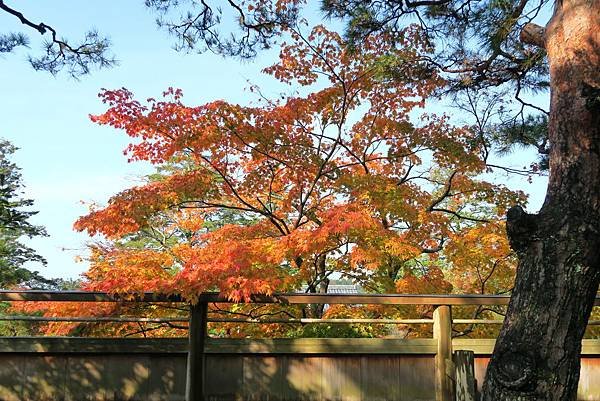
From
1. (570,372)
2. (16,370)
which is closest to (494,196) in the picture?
(570,372)

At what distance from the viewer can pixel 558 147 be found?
2.90 metres

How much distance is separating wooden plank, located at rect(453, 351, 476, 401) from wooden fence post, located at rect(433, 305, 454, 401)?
1.78 ft

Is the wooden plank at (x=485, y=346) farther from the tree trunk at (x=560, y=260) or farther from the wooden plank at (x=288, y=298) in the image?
the tree trunk at (x=560, y=260)

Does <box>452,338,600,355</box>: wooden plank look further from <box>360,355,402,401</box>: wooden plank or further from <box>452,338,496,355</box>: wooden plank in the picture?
<box>360,355,402,401</box>: wooden plank

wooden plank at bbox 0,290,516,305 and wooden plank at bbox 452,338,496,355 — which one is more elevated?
wooden plank at bbox 0,290,516,305

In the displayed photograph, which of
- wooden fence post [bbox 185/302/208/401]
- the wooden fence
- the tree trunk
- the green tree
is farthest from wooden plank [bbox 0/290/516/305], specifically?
the green tree

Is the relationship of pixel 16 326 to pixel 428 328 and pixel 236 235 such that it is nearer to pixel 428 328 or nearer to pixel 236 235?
pixel 236 235

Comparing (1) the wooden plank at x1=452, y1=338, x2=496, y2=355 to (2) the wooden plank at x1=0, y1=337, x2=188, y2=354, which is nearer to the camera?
(2) the wooden plank at x1=0, y1=337, x2=188, y2=354

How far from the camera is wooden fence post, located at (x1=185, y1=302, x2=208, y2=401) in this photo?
14.1ft

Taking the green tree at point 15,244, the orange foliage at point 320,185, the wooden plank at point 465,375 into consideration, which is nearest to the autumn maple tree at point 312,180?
the orange foliage at point 320,185

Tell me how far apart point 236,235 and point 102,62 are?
271 cm

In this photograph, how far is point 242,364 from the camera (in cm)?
445

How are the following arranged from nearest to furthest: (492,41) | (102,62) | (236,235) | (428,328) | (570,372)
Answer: (570,372) < (492,41) < (102,62) < (428,328) < (236,235)

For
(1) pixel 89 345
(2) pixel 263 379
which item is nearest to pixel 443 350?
(2) pixel 263 379
